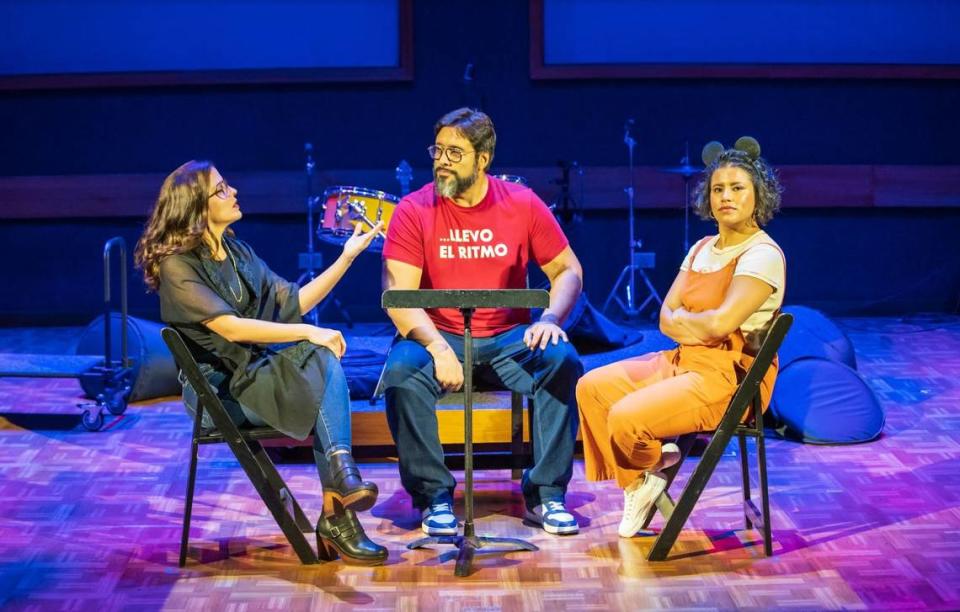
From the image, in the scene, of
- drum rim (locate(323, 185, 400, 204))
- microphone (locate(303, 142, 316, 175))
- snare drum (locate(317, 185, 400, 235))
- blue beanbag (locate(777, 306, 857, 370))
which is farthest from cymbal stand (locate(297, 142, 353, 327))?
blue beanbag (locate(777, 306, 857, 370))

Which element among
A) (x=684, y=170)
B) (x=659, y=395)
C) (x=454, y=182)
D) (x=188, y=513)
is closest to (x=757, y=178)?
(x=659, y=395)

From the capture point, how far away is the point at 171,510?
4.04 meters

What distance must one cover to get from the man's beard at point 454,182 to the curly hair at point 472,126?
76 millimetres

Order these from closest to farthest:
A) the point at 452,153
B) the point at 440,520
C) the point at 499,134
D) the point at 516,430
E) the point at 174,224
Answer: the point at 174,224, the point at 440,520, the point at 452,153, the point at 516,430, the point at 499,134

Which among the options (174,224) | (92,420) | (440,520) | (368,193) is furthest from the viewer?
(368,193)

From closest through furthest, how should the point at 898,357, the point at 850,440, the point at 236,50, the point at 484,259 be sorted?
the point at 484,259 → the point at 850,440 → the point at 898,357 → the point at 236,50

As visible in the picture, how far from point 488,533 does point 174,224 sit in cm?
136

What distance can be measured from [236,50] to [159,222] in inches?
174

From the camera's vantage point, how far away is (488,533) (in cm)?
379

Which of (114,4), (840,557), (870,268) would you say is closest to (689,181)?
(870,268)

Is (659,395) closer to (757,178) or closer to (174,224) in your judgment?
(757,178)

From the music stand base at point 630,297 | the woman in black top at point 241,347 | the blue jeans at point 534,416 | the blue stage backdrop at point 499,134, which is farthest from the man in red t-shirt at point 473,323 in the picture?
the blue stage backdrop at point 499,134

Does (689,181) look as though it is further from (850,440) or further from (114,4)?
(114,4)

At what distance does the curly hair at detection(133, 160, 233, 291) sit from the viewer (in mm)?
3549
